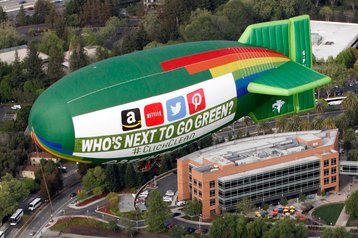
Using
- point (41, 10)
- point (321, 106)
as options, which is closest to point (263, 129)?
point (321, 106)

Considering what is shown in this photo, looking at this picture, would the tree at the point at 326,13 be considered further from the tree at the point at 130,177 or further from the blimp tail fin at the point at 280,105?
the blimp tail fin at the point at 280,105

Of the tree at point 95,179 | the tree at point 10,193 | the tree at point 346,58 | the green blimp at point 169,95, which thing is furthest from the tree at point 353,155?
the tree at point 10,193

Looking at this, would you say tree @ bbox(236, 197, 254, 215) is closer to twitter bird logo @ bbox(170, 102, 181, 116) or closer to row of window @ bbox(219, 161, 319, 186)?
row of window @ bbox(219, 161, 319, 186)

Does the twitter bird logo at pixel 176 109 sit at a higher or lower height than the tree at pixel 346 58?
higher

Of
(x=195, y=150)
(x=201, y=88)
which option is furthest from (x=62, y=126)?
(x=195, y=150)

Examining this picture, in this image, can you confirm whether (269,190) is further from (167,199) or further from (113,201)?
(113,201)

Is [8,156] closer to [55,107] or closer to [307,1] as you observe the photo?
[55,107]
